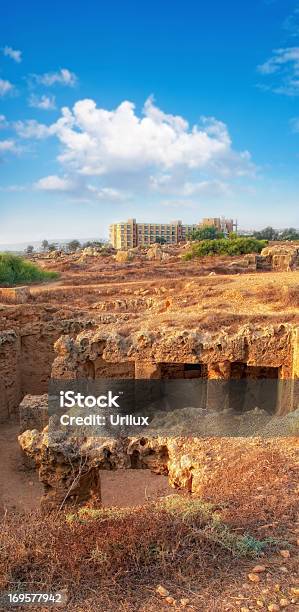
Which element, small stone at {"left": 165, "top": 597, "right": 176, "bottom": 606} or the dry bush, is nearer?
small stone at {"left": 165, "top": 597, "right": 176, "bottom": 606}

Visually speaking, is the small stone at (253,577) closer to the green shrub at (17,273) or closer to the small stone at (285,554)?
the small stone at (285,554)

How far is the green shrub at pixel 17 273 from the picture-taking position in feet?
103

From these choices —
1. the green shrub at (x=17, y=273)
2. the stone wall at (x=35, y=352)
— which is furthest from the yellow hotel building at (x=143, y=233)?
the stone wall at (x=35, y=352)

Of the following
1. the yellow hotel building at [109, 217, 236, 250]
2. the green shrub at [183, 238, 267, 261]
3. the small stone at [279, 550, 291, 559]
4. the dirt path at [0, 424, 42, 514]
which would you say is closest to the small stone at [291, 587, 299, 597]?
the small stone at [279, 550, 291, 559]

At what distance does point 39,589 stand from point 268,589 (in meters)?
1.80

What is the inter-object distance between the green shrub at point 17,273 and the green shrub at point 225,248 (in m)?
14.1

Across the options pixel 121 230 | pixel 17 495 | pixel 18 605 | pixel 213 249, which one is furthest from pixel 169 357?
pixel 121 230

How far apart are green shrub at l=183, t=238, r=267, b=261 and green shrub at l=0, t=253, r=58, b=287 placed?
46.2 feet

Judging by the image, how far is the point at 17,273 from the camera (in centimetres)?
3259

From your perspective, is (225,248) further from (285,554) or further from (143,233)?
(143,233)

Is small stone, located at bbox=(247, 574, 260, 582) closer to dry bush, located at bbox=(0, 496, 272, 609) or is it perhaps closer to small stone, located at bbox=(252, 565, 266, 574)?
small stone, located at bbox=(252, 565, 266, 574)

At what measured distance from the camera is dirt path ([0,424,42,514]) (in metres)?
9.09

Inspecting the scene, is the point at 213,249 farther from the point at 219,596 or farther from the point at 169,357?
the point at 219,596

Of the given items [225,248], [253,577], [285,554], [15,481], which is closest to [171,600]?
[253,577]
